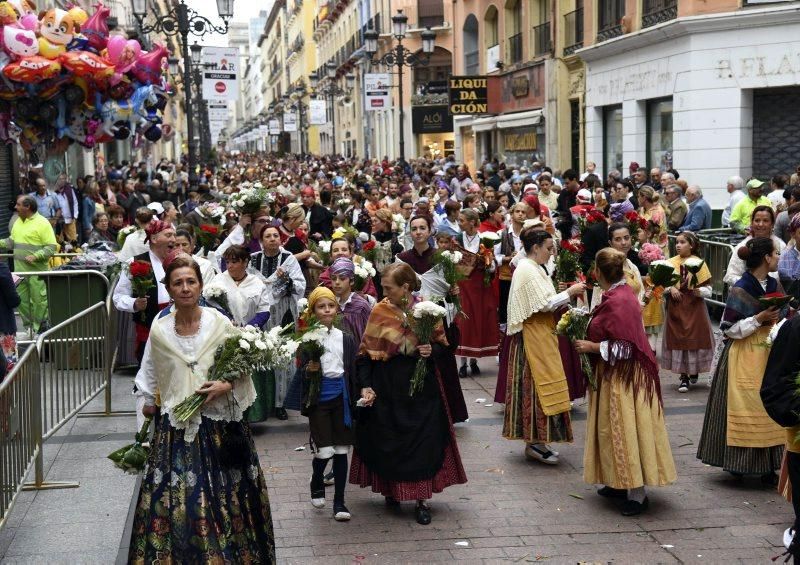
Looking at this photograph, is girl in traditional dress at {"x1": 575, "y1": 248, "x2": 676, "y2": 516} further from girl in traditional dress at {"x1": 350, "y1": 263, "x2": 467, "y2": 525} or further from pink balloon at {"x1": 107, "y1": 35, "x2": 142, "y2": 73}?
pink balloon at {"x1": 107, "y1": 35, "x2": 142, "y2": 73}

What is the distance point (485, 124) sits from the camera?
3878cm

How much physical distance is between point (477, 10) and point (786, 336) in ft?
118

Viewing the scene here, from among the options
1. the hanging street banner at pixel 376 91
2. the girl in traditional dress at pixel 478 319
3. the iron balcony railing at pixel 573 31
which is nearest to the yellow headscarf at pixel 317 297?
the girl in traditional dress at pixel 478 319

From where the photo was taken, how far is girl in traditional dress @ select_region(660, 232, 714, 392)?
10.7 m

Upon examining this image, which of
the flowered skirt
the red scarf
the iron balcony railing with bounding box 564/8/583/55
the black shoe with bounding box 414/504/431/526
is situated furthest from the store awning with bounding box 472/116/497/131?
the flowered skirt

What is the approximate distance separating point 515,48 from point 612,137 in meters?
9.18

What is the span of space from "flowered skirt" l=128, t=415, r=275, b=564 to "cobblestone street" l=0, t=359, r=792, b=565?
94 centimetres

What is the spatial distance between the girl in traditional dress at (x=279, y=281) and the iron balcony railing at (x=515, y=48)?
→ 26.1 meters

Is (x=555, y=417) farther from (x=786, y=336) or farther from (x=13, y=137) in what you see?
(x=13, y=137)

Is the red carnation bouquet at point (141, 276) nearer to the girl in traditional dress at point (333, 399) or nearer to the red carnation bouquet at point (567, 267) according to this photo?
the girl in traditional dress at point (333, 399)

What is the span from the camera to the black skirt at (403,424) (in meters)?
7.00

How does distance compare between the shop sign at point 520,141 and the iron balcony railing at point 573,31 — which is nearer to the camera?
the iron balcony railing at point 573,31

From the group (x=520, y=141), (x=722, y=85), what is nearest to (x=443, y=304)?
(x=722, y=85)

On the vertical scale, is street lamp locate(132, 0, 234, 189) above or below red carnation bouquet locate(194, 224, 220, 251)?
above
